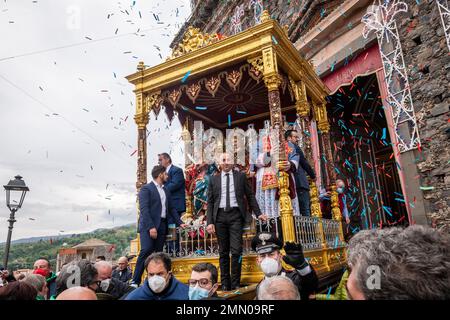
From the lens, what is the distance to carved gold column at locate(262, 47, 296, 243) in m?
4.27

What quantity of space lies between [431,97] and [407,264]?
610 centimetres

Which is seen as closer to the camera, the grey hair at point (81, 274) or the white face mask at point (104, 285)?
the grey hair at point (81, 274)

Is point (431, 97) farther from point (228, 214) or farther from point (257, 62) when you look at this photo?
point (228, 214)

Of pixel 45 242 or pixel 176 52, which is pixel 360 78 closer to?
pixel 176 52

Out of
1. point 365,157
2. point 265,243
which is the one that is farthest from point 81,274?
point 365,157

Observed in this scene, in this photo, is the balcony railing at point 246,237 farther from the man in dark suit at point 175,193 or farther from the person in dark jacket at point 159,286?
A: the person in dark jacket at point 159,286

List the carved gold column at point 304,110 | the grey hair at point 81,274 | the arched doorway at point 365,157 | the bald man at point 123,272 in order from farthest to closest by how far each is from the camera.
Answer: the arched doorway at point 365,157 < the bald man at point 123,272 < the carved gold column at point 304,110 < the grey hair at point 81,274

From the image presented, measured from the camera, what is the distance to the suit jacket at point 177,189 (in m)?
5.25

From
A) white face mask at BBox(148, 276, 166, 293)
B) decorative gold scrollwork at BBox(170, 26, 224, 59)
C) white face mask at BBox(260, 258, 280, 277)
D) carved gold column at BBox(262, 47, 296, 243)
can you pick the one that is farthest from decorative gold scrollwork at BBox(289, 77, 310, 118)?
white face mask at BBox(148, 276, 166, 293)

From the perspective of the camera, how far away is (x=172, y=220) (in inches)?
199

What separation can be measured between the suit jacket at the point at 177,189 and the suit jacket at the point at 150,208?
0.27m

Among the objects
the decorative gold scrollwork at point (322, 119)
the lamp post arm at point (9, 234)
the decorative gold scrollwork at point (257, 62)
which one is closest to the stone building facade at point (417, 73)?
the decorative gold scrollwork at point (322, 119)

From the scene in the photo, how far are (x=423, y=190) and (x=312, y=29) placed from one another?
5.37 metres
